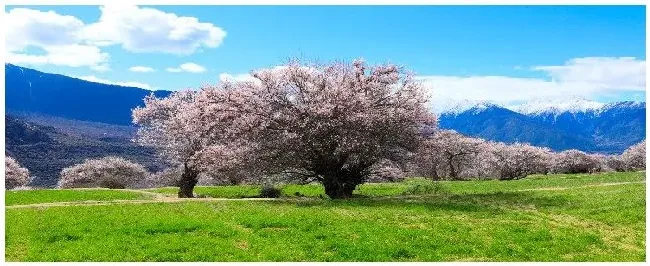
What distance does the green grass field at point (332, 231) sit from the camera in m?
22.4

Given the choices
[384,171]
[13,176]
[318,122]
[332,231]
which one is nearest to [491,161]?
[384,171]

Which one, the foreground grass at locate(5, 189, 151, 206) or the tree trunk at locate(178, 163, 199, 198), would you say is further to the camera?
the tree trunk at locate(178, 163, 199, 198)

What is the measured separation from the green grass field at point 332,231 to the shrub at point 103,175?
56075 millimetres

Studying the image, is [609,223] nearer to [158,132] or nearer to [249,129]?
[249,129]

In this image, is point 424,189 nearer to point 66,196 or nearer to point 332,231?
point 332,231

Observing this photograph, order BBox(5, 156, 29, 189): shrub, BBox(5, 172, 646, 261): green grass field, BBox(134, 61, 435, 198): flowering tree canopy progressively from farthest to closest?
BBox(5, 156, 29, 189): shrub < BBox(134, 61, 435, 198): flowering tree canopy < BBox(5, 172, 646, 261): green grass field

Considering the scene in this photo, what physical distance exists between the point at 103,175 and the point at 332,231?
72.6m

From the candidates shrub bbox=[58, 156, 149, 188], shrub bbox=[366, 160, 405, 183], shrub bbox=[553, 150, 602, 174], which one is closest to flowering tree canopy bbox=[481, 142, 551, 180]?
shrub bbox=[553, 150, 602, 174]

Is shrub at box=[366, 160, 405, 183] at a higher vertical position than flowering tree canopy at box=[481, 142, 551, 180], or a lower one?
lower

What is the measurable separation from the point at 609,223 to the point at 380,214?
10.4 m

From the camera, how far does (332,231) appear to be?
26.0 metres

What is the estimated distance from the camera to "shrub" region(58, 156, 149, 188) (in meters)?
89.7

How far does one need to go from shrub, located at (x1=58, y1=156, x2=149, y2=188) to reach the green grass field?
5607 cm

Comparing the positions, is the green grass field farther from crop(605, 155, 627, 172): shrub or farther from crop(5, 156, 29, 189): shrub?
crop(605, 155, 627, 172): shrub
